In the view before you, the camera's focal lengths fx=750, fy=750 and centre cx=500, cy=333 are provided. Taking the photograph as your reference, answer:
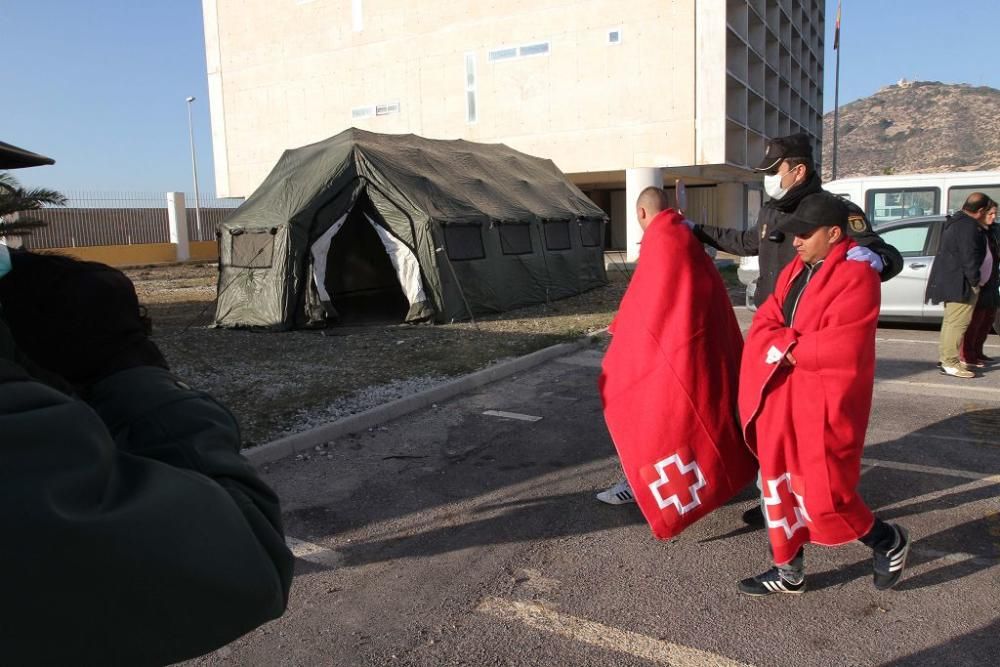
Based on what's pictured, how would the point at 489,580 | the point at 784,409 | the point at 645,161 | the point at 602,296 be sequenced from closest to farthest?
1. the point at 784,409
2. the point at 489,580
3. the point at 602,296
4. the point at 645,161

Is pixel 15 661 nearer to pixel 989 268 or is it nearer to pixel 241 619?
pixel 241 619

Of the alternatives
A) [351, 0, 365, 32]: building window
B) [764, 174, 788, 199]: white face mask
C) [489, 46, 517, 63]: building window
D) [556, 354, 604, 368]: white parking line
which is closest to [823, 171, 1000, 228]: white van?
[556, 354, 604, 368]: white parking line

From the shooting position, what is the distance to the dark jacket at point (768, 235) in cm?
389

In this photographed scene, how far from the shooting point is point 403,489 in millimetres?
4992

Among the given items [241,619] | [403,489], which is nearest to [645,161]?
[403,489]

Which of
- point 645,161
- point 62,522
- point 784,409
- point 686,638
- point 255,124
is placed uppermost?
point 255,124

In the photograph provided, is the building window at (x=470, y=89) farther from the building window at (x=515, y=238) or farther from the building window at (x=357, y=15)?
the building window at (x=515, y=238)

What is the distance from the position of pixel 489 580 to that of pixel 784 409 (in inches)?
64.3

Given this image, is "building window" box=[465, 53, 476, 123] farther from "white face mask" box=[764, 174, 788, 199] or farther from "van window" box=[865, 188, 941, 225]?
"white face mask" box=[764, 174, 788, 199]

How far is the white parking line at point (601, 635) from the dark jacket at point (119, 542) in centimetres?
233

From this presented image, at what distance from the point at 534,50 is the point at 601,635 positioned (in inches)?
964

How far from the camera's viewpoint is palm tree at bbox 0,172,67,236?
9.27 metres

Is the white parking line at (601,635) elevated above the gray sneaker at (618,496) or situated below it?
below

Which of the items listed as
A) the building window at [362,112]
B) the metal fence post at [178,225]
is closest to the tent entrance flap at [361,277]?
the building window at [362,112]
